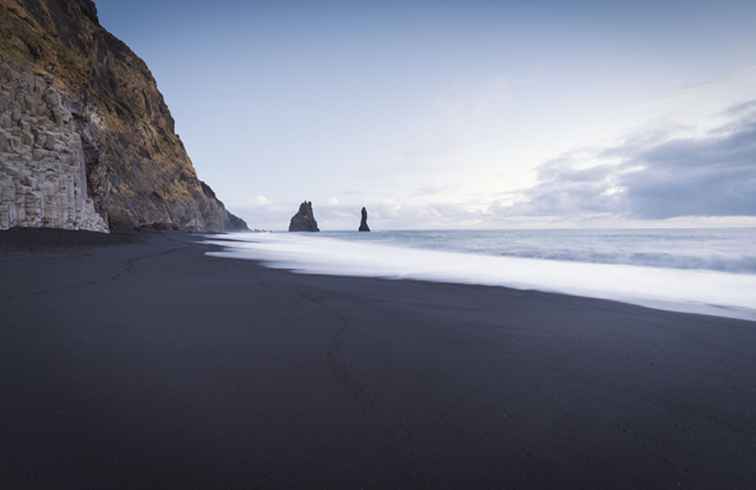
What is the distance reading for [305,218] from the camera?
307 feet

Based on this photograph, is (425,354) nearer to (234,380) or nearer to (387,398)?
(387,398)

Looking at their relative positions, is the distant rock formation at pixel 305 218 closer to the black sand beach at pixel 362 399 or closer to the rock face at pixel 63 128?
the rock face at pixel 63 128

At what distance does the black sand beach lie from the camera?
1252 mm

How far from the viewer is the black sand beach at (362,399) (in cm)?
125

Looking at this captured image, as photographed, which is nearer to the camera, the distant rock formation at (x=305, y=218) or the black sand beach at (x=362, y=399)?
the black sand beach at (x=362, y=399)

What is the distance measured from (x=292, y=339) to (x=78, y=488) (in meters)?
1.68

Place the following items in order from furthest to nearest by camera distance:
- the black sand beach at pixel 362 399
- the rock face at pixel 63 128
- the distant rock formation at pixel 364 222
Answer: the distant rock formation at pixel 364 222, the rock face at pixel 63 128, the black sand beach at pixel 362 399

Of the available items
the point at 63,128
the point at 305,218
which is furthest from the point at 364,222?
the point at 63,128

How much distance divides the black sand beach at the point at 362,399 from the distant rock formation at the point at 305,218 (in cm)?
9183

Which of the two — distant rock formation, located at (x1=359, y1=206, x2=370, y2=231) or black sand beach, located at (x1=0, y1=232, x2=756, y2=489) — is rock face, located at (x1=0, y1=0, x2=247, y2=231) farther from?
distant rock formation, located at (x1=359, y1=206, x2=370, y2=231)

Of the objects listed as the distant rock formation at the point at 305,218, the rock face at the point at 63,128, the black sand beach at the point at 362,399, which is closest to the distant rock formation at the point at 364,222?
the distant rock formation at the point at 305,218

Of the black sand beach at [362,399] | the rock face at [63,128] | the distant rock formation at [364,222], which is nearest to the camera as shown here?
the black sand beach at [362,399]

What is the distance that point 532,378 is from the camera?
214 centimetres

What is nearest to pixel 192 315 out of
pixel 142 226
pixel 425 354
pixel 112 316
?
pixel 112 316
